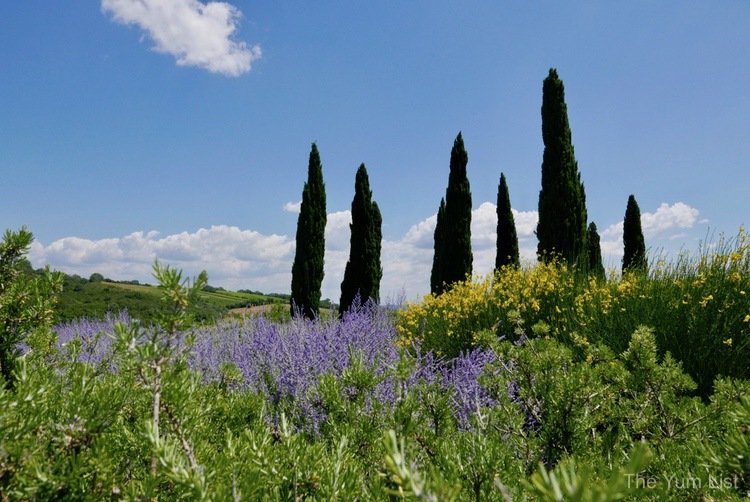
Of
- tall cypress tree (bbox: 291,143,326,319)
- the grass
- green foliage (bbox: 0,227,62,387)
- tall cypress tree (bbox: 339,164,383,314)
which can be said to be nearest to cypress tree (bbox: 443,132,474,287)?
tall cypress tree (bbox: 339,164,383,314)

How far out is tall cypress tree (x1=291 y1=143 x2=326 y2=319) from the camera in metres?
19.1

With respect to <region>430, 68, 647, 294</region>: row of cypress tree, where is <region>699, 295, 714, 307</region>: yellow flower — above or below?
below

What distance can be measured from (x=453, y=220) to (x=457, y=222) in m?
0.19

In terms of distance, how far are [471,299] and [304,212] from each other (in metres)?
11.9

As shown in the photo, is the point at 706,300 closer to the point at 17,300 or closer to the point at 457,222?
the point at 17,300

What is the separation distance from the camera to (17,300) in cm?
177

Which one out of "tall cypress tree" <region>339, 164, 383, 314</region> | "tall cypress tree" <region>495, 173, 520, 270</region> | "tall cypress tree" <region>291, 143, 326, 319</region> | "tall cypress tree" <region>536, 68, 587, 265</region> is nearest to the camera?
"tall cypress tree" <region>536, 68, 587, 265</region>

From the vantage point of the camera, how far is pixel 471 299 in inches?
363

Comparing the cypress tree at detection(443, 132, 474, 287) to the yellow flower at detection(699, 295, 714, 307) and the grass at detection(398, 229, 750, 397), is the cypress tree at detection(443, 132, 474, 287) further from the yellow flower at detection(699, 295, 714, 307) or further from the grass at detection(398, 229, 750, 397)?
the yellow flower at detection(699, 295, 714, 307)

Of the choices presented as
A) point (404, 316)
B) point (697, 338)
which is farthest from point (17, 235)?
point (404, 316)

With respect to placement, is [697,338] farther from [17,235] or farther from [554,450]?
[17,235]

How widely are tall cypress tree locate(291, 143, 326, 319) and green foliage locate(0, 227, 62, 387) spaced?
16.6 meters

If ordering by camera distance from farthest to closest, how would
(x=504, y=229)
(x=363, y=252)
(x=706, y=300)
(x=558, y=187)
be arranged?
(x=504, y=229), (x=363, y=252), (x=558, y=187), (x=706, y=300)

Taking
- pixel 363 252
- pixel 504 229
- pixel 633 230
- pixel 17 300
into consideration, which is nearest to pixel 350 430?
pixel 17 300
